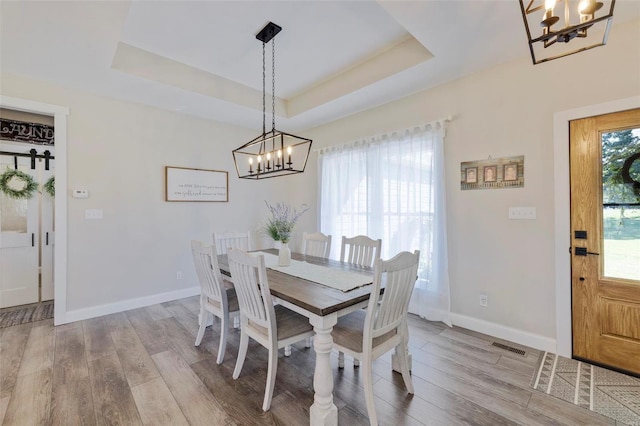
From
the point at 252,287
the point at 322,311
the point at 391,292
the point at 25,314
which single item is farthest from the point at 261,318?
the point at 25,314

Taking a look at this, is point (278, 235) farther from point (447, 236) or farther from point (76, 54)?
point (76, 54)

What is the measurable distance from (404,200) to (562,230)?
1.48m

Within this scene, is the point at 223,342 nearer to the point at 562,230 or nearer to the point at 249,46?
the point at 249,46

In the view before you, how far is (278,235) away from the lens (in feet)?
8.59

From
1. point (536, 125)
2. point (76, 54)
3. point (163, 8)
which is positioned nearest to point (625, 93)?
point (536, 125)

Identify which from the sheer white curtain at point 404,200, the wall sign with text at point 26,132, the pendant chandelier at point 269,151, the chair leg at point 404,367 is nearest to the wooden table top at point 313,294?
the chair leg at point 404,367

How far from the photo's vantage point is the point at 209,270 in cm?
242

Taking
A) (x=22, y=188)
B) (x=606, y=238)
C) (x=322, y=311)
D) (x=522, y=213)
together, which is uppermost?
(x=22, y=188)

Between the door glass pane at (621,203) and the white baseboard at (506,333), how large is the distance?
78cm

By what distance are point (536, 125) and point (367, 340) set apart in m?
2.46

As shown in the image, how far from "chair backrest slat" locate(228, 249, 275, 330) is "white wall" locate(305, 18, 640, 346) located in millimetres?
2211

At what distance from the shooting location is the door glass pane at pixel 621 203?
2.15 metres

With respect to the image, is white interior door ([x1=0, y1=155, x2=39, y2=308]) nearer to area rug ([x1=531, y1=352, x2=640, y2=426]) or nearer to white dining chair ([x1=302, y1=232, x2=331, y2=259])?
white dining chair ([x1=302, y1=232, x2=331, y2=259])

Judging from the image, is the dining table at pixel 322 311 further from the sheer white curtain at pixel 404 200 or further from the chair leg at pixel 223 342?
the sheer white curtain at pixel 404 200
